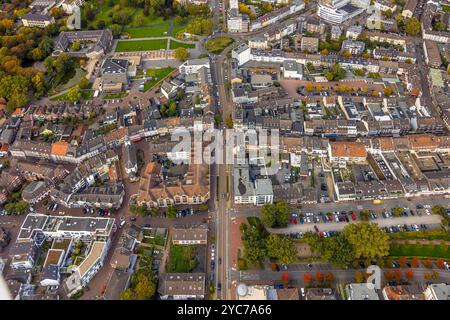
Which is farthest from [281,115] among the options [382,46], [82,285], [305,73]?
[82,285]

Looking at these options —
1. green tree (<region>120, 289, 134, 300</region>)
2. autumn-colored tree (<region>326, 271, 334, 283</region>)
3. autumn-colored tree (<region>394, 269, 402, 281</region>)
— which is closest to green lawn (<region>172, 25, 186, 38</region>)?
green tree (<region>120, 289, 134, 300</region>)

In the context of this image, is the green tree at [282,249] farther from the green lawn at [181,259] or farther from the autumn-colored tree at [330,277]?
the green lawn at [181,259]

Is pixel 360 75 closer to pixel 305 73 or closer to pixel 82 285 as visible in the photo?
pixel 305 73

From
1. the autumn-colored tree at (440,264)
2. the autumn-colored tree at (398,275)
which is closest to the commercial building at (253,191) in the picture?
the autumn-colored tree at (398,275)

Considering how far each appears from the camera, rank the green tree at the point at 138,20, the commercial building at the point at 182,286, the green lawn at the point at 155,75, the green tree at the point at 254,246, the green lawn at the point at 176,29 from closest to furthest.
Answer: the commercial building at the point at 182,286 → the green tree at the point at 254,246 → the green lawn at the point at 155,75 → the green lawn at the point at 176,29 → the green tree at the point at 138,20

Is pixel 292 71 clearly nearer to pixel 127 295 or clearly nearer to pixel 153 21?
pixel 153 21

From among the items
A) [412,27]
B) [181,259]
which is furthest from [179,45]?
[181,259]
